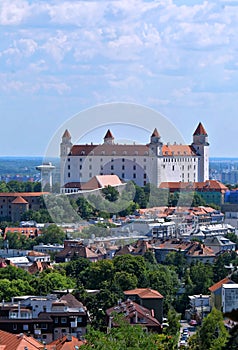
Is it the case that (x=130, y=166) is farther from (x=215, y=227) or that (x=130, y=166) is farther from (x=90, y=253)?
(x=90, y=253)

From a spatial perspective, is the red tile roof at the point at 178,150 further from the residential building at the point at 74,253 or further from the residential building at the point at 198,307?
the residential building at the point at 198,307

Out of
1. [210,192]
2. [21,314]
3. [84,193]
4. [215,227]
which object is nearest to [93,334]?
[21,314]

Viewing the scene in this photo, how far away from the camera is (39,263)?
39875mm

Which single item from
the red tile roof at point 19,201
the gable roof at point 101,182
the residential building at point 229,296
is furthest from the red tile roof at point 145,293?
the gable roof at point 101,182

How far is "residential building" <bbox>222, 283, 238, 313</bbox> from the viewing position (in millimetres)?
27922

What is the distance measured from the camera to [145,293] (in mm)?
29281

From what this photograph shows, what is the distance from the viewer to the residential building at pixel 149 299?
93.1 feet

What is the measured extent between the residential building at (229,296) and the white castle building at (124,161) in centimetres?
3971

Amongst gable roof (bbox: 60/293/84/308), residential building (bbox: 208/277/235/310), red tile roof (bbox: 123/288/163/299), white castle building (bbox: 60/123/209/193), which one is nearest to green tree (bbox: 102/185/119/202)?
white castle building (bbox: 60/123/209/193)

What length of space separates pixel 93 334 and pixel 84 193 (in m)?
43.5

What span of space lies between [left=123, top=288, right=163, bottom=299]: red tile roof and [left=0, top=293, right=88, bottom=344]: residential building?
133 inches

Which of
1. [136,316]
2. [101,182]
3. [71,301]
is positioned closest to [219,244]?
[101,182]

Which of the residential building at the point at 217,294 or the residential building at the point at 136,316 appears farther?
the residential building at the point at 217,294

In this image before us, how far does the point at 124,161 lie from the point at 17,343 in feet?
164
